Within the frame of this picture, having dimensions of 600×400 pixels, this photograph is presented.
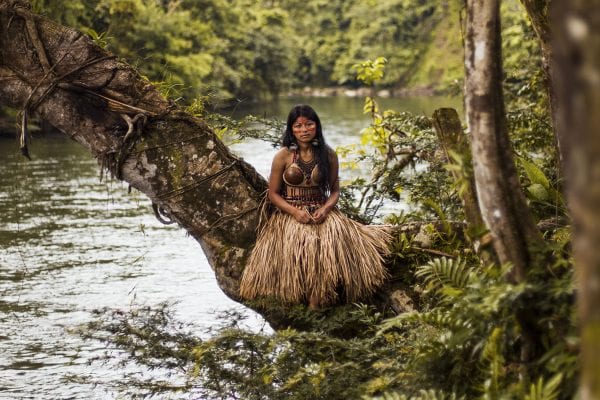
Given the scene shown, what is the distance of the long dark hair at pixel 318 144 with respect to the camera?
6.22 meters

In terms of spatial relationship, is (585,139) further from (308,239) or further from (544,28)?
(544,28)

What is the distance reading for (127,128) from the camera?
6.02 meters

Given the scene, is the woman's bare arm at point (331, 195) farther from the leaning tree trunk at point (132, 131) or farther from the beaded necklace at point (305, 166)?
the leaning tree trunk at point (132, 131)

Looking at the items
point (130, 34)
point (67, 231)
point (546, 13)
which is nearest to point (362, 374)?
point (546, 13)

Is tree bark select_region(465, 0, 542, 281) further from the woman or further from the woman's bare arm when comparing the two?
the woman's bare arm

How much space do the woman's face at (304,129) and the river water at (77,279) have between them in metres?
1.36

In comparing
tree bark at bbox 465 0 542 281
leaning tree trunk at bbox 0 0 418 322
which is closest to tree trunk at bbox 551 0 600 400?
tree bark at bbox 465 0 542 281

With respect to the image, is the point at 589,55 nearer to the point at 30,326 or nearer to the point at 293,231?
the point at 293,231

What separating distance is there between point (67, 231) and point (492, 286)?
11705mm

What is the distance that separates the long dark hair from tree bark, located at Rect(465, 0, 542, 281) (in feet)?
7.12

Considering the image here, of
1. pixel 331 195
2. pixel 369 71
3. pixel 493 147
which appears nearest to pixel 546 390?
pixel 493 147

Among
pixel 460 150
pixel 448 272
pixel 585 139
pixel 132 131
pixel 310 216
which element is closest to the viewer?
pixel 585 139

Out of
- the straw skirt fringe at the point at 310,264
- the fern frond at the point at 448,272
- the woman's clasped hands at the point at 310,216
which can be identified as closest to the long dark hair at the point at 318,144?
the woman's clasped hands at the point at 310,216

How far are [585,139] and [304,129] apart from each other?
4191 mm
